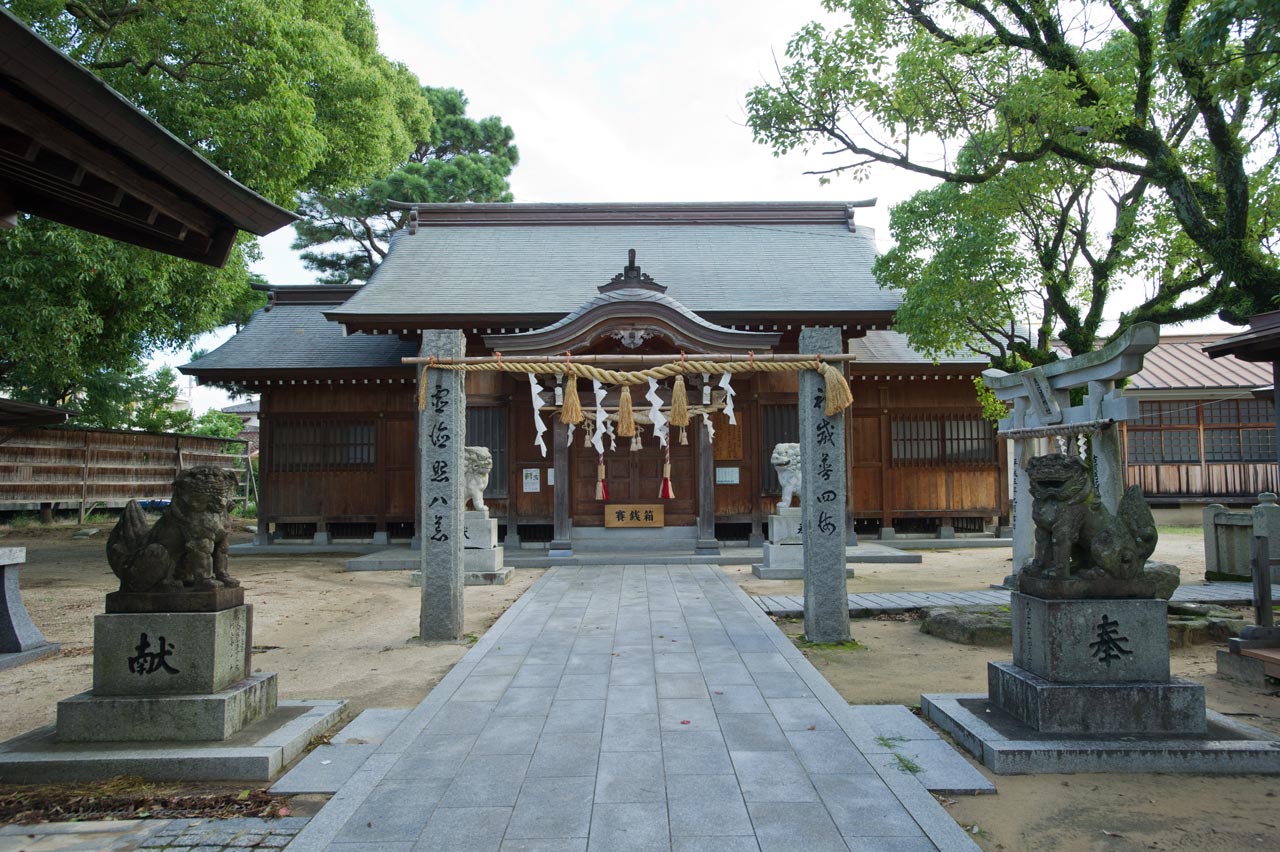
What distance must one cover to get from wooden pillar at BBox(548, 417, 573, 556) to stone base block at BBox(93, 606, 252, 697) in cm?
923

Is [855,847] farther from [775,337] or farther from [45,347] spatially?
[45,347]

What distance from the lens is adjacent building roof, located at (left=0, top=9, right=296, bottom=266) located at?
332cm

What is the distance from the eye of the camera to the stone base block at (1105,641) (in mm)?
4156

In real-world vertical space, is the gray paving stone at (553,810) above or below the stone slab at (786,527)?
below

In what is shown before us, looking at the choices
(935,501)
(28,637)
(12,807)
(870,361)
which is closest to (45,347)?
(28,637)

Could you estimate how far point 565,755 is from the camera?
13.3 feet

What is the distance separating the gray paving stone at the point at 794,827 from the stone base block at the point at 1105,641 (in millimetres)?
1819

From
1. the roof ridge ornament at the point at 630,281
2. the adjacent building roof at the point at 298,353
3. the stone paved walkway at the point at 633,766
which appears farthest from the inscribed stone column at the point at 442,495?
the adjacent building roof at the point at 298,353

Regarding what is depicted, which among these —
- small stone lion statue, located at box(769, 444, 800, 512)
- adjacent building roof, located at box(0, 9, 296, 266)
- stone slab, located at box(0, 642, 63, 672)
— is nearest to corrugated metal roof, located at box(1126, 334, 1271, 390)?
small stone lion statue, located at box(769, 444, 800, 512)

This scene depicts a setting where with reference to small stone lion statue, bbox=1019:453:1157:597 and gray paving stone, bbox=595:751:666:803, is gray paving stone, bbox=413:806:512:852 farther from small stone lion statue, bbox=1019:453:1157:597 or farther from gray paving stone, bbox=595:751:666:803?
small stone lion statue, bbox=1019:453:1157:597

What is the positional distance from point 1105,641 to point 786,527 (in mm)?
7502

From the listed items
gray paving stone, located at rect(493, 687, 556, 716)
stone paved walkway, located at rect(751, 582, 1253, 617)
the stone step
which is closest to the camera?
the stone step

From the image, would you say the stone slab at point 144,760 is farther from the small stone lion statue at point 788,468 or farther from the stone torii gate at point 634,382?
the small stone lion statue at point 788,468

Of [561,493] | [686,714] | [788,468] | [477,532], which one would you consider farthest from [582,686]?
[561,493]
